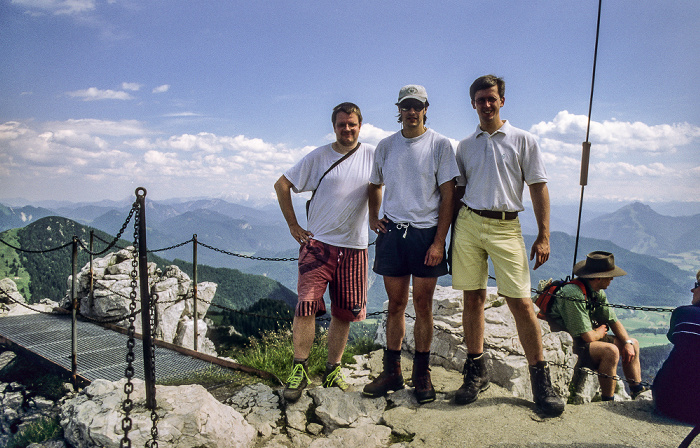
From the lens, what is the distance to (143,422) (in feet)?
11.3

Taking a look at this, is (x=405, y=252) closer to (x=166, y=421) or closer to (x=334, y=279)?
(x=334, y=279)

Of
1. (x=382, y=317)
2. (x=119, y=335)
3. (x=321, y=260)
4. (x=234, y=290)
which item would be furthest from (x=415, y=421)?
(x=234, y=290)

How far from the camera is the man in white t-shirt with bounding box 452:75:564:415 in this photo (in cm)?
352

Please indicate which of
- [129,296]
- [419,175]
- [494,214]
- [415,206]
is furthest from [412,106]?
[129,296]

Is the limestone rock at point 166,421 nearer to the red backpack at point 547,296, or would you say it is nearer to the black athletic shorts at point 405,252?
the black athletic shorts at point 405,252

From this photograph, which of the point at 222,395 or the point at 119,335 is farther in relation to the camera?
the point at 119,335

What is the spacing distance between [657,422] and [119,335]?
872 centimetres

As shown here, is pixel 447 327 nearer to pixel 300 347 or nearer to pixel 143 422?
pixel 300 347

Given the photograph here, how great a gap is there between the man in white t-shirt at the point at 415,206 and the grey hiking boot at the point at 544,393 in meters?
0.94

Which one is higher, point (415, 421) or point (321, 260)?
point (321, 260)

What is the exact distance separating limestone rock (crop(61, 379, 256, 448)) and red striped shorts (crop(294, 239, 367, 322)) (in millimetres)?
1096

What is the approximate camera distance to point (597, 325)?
5008mm

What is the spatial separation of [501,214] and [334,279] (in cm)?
166

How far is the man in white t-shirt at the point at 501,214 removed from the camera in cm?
352
